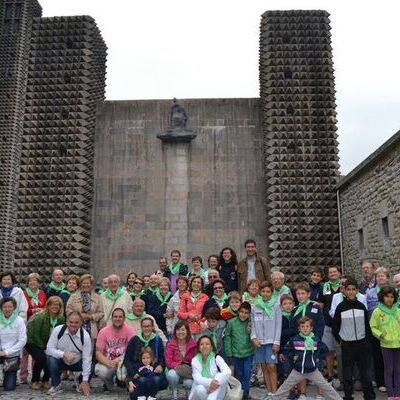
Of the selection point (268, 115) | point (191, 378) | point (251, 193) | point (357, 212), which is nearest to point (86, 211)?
point (251, 193)

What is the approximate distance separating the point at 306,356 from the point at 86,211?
13.0 meters

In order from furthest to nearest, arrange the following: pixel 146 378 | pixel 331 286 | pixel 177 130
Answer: pixel 177 130 → pixel 331 286 → pixel 146 378

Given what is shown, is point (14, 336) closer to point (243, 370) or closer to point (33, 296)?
point (33, 296)

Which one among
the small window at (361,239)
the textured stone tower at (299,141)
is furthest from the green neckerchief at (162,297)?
the small window at (361,239)

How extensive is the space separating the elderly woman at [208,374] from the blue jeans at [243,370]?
0.84m

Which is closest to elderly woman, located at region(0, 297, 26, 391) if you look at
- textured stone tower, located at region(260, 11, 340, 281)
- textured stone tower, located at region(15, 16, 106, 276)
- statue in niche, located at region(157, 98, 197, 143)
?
textured stone tower, located at region(15, 16, 106, 276)

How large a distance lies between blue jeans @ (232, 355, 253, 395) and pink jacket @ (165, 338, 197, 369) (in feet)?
2.38

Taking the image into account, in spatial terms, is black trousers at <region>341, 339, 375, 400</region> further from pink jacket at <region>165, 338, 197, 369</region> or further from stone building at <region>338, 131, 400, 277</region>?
stone building at <region>338, 131, 400, 277</region>

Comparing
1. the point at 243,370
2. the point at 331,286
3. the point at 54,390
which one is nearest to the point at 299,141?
the point at 331,286

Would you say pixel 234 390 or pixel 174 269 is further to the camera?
pixel 174 269

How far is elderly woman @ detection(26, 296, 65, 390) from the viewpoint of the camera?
8484 mm

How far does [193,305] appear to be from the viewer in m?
8.33

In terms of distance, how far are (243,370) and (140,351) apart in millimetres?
1670

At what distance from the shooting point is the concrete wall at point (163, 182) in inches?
734
